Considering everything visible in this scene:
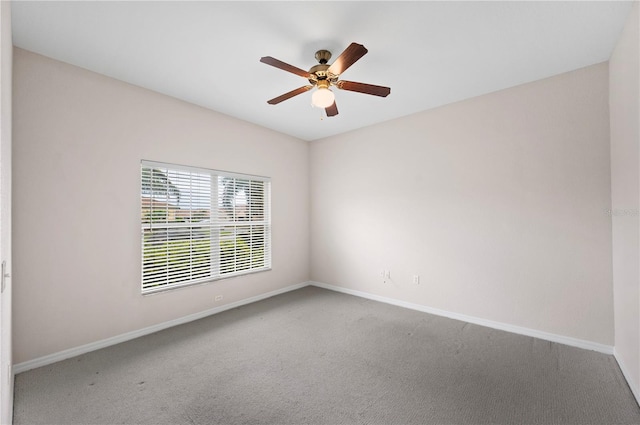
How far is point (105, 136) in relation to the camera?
2.84 meters

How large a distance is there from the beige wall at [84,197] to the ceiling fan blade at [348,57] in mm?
A: 2149

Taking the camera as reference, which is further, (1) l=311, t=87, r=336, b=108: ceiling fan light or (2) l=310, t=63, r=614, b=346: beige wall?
(2) l=310, t=63, r=614, b=346: beige wall

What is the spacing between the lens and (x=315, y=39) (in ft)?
7.59

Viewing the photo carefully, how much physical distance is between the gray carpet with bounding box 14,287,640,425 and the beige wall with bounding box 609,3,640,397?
1.05 feet

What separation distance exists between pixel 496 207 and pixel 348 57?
2.44 meters

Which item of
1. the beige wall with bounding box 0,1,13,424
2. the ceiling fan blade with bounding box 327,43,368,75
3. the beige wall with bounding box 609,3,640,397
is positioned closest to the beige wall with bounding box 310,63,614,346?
the beige wall with bounding box 609,3,640,397

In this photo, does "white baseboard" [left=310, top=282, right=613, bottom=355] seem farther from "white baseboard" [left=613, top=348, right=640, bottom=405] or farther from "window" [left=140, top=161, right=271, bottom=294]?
"window" [left=140, top=161, right=271, bottom=294]

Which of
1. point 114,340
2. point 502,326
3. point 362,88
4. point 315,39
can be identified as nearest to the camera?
point 315,39

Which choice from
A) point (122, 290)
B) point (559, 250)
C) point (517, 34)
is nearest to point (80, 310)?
point (122, 290)

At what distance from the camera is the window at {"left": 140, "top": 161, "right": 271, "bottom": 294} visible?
3.20 metres

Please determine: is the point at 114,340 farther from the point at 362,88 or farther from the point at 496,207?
the point at 496,207

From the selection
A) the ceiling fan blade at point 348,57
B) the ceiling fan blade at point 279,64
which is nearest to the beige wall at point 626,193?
the ceiling fan blade at point 348,57

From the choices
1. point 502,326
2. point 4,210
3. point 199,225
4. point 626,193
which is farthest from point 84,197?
point 626,193

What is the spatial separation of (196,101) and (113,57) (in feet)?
3.27
